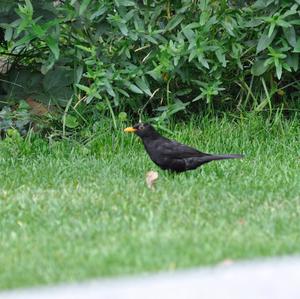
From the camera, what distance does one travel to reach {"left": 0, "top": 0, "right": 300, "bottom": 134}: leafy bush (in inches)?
318

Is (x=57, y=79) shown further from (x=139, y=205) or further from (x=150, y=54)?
(x=139, y=205)

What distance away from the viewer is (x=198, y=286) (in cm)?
352

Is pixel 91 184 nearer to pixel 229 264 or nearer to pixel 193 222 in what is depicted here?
pixel 193 222

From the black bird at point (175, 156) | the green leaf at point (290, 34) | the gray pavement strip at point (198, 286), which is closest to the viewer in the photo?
the gray pavement strip at point (198, 286)

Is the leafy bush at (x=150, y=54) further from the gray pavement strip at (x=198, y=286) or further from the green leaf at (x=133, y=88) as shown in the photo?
the gray pavement strip at (x=198, y=286)

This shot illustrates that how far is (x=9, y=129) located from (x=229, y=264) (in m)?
4.53

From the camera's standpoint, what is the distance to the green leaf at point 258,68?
8.30m

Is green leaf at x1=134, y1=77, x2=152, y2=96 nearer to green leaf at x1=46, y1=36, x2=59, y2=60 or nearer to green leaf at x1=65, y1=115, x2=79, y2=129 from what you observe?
green leaf at x1=65, y1=115, x2=79, y2=129

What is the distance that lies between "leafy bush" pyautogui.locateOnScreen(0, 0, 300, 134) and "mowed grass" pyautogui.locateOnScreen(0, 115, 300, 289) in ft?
1.32

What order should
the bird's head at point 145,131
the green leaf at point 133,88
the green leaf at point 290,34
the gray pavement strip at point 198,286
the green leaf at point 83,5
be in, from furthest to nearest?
the green leaf at point 133,88
the green leaf at point 290,34
the green leaf at point 83,5
the bird's head at point 145,131
the gray pavement strip at point 198,286

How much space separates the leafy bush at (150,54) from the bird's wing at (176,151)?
1395mm

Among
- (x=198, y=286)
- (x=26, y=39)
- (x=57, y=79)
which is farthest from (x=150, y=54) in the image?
(x=198, y=286)

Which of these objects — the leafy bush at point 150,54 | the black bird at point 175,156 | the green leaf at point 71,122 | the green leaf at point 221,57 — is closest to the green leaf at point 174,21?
the leafy bush at point 150,54

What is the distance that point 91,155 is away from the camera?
313 inches
